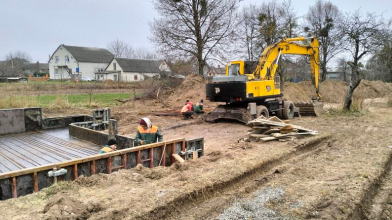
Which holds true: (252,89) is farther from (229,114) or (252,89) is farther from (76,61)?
(76,61)

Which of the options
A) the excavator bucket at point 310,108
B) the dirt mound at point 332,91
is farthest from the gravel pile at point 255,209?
the dirt mound at point 332,91

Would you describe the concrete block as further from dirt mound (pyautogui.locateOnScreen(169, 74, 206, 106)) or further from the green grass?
dirt mound (pyautogui.locateOnScreen(169, 74, 206, 106))

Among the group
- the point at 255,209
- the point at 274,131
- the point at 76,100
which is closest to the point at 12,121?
the point at 274,131

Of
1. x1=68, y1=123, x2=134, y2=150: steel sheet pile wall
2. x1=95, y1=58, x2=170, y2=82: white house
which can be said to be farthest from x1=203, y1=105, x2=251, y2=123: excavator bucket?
x1=95, y1=58, x2=170, y2=82: white house

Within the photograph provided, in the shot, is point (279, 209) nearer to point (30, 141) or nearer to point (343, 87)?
point (30, 141)

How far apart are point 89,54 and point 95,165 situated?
57893mm

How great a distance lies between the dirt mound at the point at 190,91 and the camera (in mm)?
21969

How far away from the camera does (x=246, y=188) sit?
5531 millimetres

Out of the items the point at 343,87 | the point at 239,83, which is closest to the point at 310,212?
the point at 239,83

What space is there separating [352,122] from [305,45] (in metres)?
4.58

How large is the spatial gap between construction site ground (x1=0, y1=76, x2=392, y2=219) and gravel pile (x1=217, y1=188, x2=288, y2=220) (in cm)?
1

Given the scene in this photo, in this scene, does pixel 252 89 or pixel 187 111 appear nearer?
pixel 252 89

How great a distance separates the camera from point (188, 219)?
4.35m

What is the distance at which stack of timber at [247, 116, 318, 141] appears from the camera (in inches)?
379
